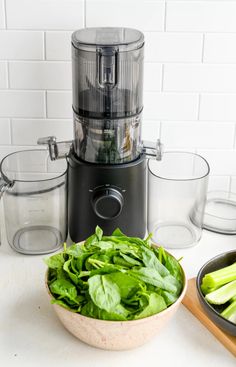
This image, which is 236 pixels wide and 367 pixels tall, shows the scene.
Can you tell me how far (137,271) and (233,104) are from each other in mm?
648

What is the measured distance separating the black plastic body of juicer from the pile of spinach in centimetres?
16

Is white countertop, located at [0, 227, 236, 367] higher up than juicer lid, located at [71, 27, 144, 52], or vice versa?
juicer lid, located at [71, 27, 144, 52]

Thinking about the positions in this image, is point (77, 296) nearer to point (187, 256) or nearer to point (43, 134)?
point (187, 256)

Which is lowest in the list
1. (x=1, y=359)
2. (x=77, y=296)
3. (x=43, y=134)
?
(x=1, y=359)

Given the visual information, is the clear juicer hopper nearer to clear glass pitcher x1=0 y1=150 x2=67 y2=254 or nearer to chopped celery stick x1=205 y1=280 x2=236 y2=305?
clear glass pitcher x1=0 y1=150 x2=67 y2=254

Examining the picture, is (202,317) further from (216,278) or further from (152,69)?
(152,69)

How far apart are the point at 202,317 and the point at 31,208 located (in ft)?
1.58

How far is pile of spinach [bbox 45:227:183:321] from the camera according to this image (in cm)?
104

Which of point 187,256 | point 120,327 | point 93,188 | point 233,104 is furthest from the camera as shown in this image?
point 233,104

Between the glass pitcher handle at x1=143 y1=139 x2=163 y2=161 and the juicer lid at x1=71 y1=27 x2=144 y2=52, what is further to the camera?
the glass pitcher handle at x1=143 y1=139 x2=163 y2=161

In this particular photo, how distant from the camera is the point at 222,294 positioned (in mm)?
1189

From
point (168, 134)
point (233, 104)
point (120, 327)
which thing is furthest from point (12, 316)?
point (233, 104)

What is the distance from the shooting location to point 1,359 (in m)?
1.10

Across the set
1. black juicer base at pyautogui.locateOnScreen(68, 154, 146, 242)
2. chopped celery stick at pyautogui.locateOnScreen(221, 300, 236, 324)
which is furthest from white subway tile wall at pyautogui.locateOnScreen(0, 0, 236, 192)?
chopped celery stick at pyautogui.locateOnScreen(221, 300, 236, 324)
